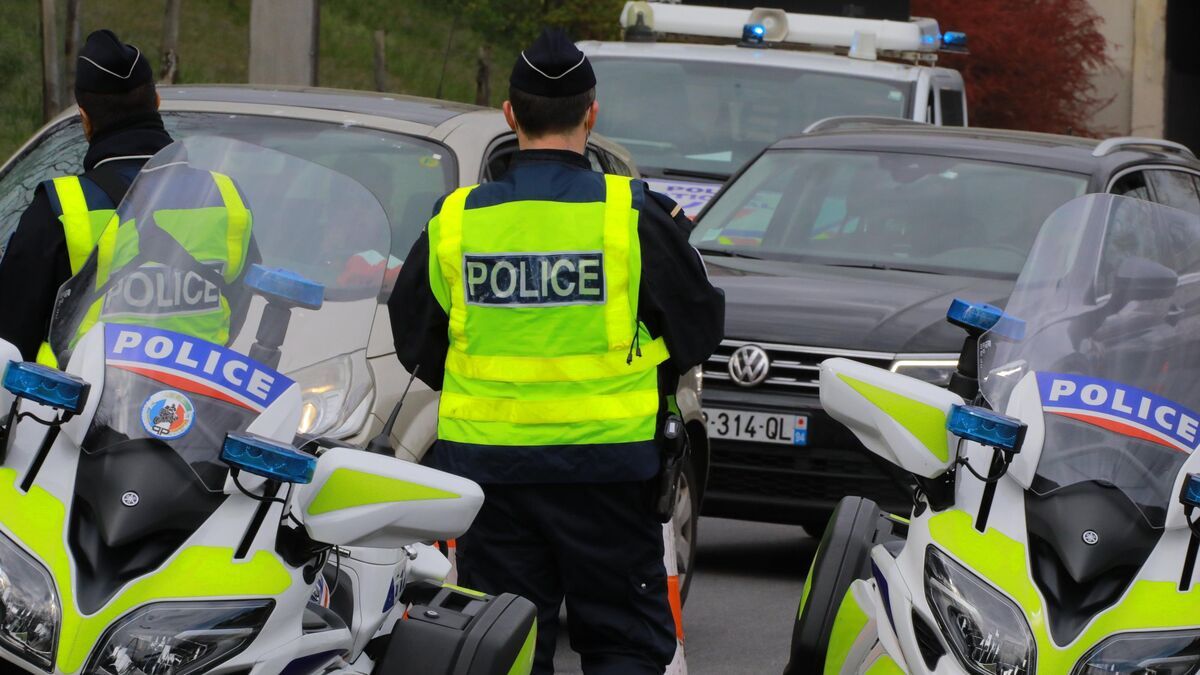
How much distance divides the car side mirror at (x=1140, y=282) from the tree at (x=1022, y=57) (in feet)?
88.5

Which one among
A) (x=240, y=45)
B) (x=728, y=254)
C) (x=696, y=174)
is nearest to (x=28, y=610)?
(x=728, y=254)

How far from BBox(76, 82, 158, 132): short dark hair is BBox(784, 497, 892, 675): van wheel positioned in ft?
6.58

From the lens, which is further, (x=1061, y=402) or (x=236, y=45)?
(x=236, y=45)

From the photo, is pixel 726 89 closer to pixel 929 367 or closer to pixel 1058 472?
pixel 929 367

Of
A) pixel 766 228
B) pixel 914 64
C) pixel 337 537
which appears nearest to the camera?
pixel 337 537

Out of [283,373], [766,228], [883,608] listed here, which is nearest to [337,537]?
[283,373]

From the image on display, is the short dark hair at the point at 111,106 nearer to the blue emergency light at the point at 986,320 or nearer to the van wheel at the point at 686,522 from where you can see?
the blue emergency light at the point at 986,320

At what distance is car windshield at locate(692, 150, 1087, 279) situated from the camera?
8.85 metres

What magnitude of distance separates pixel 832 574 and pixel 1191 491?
3.93 ft

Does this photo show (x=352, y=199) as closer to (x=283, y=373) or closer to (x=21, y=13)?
(x=283, y=373)

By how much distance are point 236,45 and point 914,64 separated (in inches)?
529

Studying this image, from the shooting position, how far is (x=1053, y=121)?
34.9m

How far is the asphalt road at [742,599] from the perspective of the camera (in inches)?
276

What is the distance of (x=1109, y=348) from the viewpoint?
13.5 ft
